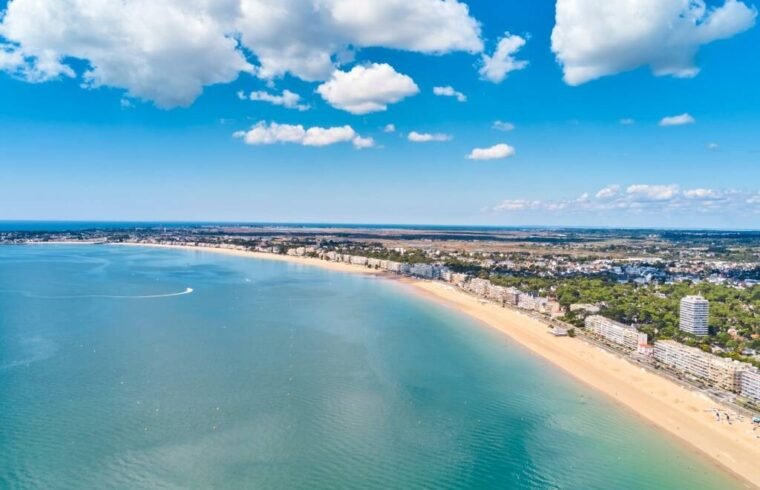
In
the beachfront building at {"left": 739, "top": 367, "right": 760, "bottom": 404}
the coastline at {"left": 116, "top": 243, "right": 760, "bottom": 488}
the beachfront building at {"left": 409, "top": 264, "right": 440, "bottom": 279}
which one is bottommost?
the coastline at {"left": 116, "top": 243, "right": 760, "bottom": 488}

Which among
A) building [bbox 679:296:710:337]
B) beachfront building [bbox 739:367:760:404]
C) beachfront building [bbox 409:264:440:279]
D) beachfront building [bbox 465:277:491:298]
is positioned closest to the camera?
beachfront building [bbox 739:367:760:404]

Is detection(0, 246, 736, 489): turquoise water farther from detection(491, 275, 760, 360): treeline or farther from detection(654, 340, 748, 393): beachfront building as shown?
detection(491, 275, 760, 360): treeline

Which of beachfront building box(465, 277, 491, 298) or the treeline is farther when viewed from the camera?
beachfront building box(465, 277, 491, 298)

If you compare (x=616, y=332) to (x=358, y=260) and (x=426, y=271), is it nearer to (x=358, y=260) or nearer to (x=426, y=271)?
(x=426, y=271)

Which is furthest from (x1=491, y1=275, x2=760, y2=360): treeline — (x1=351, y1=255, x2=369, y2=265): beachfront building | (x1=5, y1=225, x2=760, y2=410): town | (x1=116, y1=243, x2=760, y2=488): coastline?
(x1=351, y1=255, x2=369, y2=265): beachfront building

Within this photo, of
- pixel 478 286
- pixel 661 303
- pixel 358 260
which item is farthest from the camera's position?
pixel 358 260

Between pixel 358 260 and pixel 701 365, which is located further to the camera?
pixel 358 260

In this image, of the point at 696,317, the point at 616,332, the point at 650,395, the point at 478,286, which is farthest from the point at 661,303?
the point at 650,395

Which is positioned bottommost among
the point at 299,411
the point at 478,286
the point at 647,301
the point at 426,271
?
the point at 299,411
